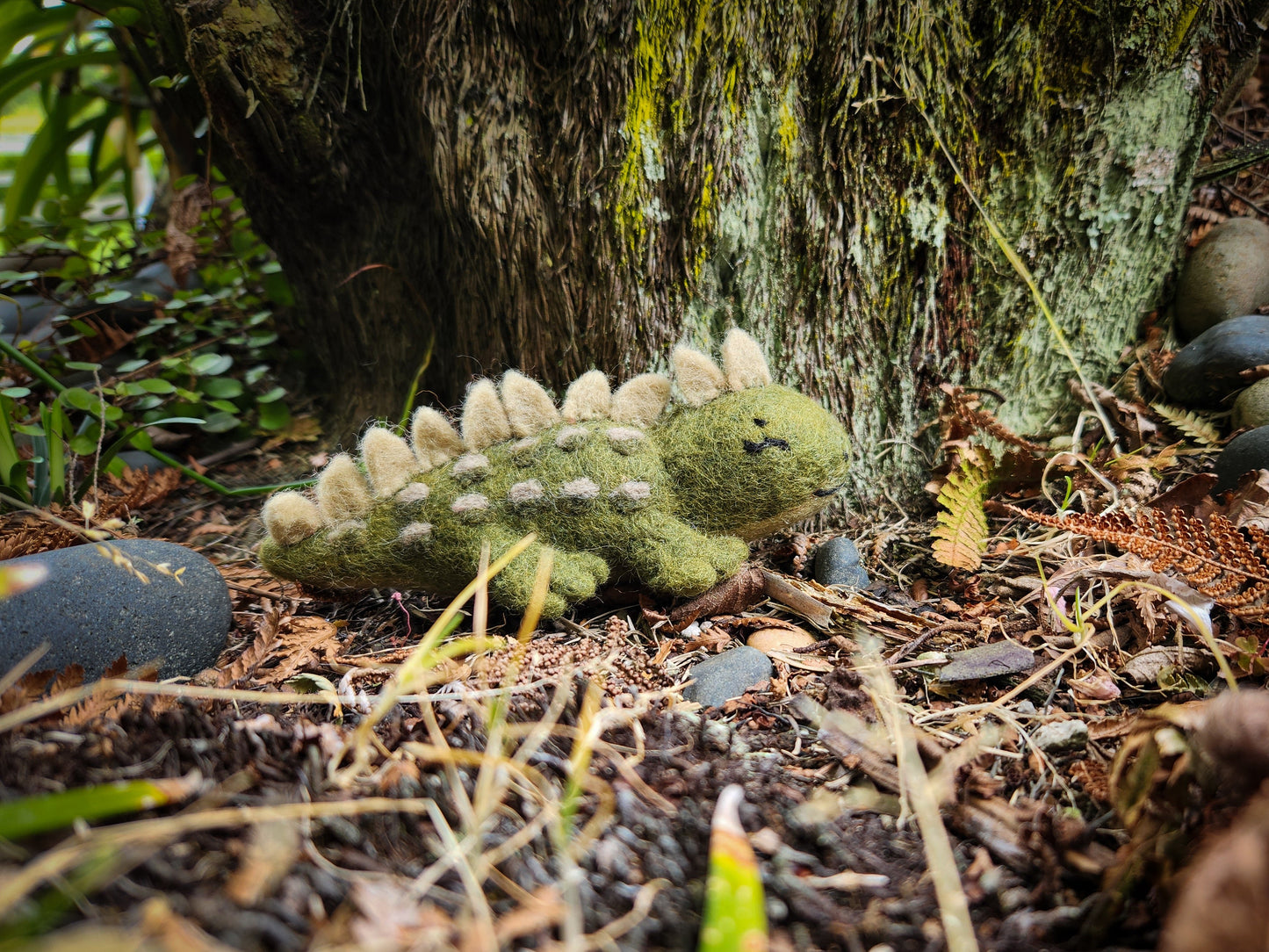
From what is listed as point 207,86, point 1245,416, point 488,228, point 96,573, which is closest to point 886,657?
point 1245,416

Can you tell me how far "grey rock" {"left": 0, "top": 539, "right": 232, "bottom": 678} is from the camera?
1.43 metres

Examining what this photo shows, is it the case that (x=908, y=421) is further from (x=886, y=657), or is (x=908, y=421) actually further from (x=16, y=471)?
(x=16, y=471)

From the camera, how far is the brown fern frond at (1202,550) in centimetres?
138

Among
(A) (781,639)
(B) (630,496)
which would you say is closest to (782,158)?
(B) (630,496)

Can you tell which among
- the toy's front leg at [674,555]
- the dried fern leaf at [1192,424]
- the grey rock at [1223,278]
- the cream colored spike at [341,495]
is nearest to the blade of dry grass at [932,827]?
the toy's front leg at [674,555]

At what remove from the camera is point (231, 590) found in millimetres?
2021

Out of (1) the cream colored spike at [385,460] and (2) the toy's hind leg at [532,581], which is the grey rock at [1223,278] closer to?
(2) the toy's hind leg at [532,581]

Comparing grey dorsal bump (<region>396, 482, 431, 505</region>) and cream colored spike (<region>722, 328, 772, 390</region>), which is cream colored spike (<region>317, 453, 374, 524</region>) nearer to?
grey dorsal bump (<region>396, 482, 431, 505</region>)

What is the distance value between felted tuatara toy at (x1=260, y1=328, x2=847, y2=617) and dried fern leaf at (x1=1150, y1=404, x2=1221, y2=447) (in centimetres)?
112

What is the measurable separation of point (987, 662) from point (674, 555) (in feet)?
2.30

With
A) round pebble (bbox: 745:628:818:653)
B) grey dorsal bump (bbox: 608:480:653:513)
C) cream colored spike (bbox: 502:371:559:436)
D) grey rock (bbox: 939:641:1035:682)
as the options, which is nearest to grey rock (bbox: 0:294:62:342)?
cream colored spike (bbox: 502:371:559:436)

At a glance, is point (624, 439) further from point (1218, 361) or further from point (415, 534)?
point (1218, 361)

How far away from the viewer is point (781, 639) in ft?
5.63

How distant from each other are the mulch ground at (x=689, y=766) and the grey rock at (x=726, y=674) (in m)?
0.04
